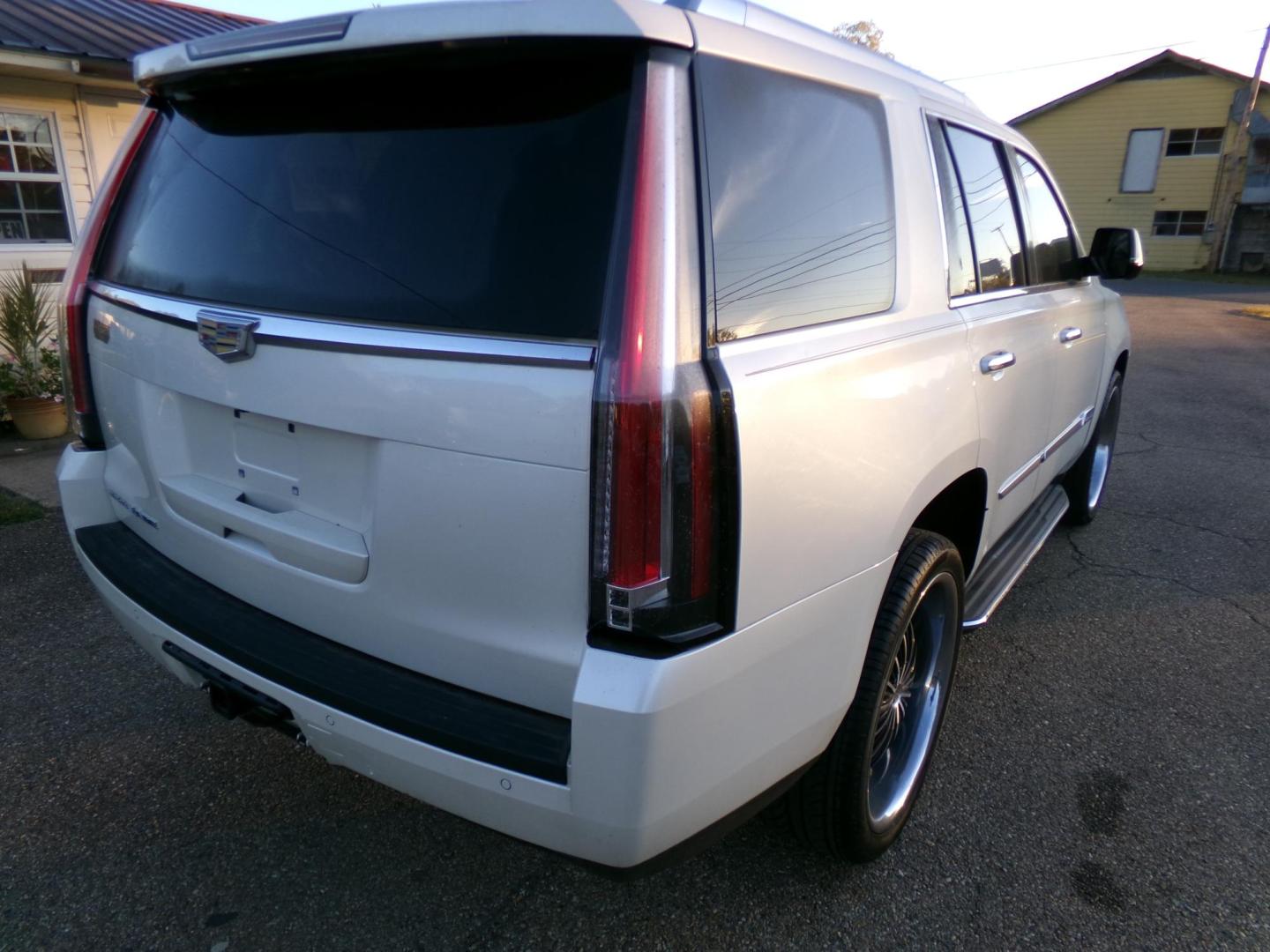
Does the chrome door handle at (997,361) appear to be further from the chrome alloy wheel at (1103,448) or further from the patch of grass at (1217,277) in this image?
the patch of grass at (1217,277)

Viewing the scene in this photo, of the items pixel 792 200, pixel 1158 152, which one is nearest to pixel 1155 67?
pixel 1158 152

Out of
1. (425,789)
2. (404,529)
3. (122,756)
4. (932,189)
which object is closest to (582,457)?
(404,529)

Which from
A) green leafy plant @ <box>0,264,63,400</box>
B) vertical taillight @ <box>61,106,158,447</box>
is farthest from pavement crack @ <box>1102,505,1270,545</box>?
green leafy plant @ <box>0,264,63,400</box>

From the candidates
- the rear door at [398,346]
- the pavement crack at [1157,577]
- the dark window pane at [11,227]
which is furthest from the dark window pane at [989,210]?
the dark window pane at [11,227]

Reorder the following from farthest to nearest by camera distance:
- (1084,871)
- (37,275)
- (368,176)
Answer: (37,275) < (1084,871) < (368,176)

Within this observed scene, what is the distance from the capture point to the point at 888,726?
2.48 m

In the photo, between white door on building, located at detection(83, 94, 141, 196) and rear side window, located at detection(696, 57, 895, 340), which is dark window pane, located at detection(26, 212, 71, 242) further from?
rear side window, located at detection(696, 57, 895, 340)

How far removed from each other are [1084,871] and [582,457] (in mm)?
1898

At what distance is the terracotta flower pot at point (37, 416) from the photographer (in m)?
6.41

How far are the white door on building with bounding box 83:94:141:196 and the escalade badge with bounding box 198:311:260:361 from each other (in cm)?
735

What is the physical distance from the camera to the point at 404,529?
1717 millimetres

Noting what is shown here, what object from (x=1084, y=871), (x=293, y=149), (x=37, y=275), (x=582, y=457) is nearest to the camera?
(x=582, y=457)

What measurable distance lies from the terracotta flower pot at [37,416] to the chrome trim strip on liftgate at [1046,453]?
653cm

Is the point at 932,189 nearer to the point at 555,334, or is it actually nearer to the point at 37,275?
the point at 555,334
